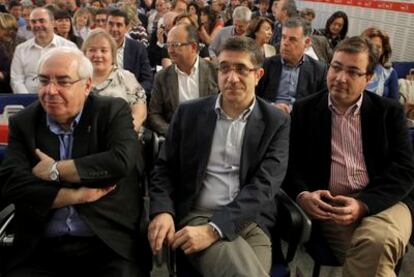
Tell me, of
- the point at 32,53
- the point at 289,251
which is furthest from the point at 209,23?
the point at 289,251

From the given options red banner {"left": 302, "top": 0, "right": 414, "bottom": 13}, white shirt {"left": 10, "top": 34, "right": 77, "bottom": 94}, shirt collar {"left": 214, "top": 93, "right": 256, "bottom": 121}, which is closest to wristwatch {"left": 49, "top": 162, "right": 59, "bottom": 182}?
shirt collar {"left": 214, "top": 93, "right": 256, "bottom": 121}

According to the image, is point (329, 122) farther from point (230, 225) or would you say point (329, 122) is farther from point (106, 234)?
point (106, 234)

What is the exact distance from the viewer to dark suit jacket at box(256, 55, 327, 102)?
332 cm

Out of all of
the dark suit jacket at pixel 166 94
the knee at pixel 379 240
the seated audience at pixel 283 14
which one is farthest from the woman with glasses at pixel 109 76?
the seated audience at pixel 283 14

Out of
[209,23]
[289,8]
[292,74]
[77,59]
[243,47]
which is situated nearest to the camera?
[77,59]

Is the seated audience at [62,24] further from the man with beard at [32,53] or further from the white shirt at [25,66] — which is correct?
the white shirt at [25,66]

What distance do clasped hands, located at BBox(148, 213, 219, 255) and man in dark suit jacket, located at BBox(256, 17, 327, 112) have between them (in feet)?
6.03

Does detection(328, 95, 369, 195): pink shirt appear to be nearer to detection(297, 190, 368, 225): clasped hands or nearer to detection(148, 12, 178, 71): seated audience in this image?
detection(297, 190, 368, 225): clasped hands

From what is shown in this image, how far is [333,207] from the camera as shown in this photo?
76.9 inches

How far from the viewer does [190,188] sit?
1.94 m

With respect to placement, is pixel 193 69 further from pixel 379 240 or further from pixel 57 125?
pixel 379 240

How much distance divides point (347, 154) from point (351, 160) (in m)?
0.04

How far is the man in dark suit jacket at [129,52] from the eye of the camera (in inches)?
150

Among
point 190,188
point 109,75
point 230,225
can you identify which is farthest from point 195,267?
point 109,75
